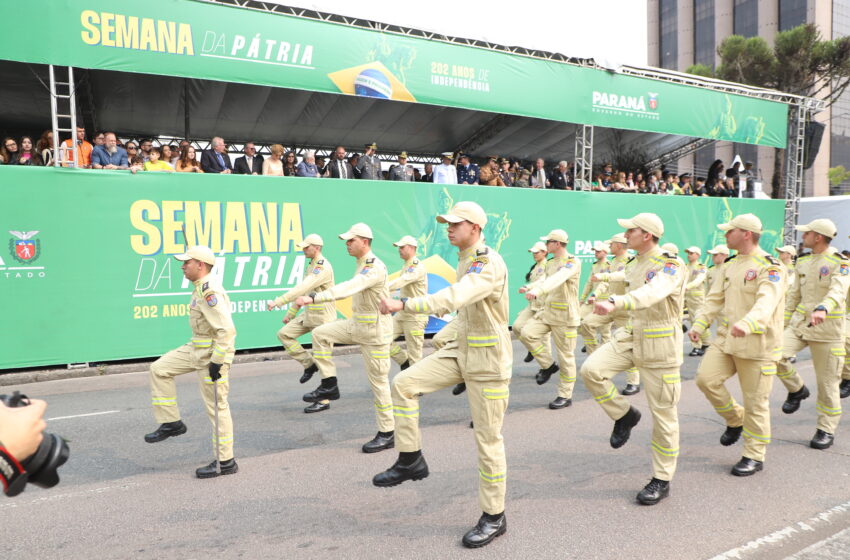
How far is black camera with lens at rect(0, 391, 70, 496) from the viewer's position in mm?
1907

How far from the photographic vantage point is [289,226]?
11297mm

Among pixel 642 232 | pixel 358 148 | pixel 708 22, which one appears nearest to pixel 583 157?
pixel 358 148

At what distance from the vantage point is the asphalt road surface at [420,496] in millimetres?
4020

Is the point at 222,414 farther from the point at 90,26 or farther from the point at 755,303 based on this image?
the point at 90,26

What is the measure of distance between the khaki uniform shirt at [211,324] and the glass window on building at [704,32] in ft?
185

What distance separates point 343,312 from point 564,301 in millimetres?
5037

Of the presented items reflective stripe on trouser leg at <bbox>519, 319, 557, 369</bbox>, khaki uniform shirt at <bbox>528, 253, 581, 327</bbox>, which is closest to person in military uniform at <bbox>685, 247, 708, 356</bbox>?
reflective stripe on trouser leg at <bbox>519, 319, 557, 369</bbox>

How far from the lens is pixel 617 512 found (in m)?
4.51

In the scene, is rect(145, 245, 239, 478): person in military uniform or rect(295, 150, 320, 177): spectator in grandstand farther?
rect(295, 150, 320, 177): spectator in grandstand

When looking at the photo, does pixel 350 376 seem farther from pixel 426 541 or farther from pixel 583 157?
pixel 583 157

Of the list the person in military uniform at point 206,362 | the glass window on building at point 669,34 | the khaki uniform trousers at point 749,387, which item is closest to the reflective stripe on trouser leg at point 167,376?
the person in military uniform at point 206,362

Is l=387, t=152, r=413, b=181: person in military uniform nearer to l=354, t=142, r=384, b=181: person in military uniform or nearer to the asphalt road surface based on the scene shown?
l=354, t=142, r=384, b=181: person in military uniform

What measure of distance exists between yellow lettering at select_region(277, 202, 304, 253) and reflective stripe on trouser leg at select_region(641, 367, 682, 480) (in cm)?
777

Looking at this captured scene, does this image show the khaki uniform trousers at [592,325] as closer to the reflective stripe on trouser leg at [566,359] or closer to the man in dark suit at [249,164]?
the reflective stripe on trouser leg at [566,359]
